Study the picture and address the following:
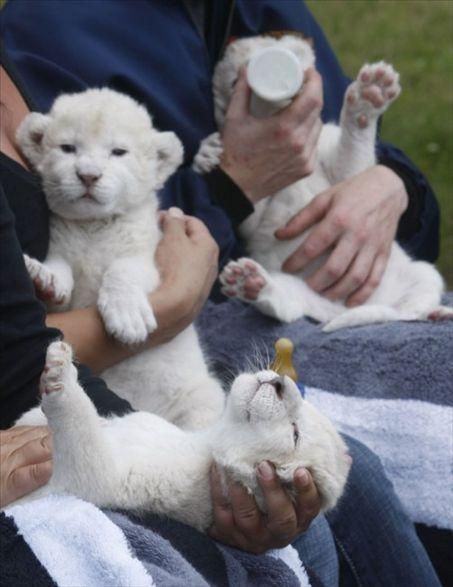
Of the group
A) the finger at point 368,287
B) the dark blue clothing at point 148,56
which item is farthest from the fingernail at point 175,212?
the finger at point 368,287

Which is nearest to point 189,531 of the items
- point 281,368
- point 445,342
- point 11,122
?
point 281,368

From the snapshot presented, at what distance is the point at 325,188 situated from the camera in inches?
138

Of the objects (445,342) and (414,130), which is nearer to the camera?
(445,342)

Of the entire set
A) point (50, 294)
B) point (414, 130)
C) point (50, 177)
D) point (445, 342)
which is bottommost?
point (414, 130)

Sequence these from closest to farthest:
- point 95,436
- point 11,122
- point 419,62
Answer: point 95,436, point 11,122, point 419,62

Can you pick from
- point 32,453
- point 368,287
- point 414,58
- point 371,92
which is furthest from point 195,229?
point 414,58

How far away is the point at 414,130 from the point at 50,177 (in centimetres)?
368

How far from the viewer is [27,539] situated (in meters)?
1.45

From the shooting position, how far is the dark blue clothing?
2.90 metres

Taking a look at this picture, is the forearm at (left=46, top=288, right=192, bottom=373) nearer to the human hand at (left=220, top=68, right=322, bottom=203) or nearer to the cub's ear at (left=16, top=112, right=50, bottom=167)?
the cub's ear at (left=16, top=112, right=50, bottom=167)

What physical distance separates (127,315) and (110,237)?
331 mm

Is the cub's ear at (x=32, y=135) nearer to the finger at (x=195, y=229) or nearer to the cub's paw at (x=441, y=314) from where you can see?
the finger at (x=195, y=229)

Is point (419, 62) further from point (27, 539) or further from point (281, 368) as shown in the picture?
point (27, 539)

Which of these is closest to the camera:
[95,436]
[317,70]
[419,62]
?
[95,436]
